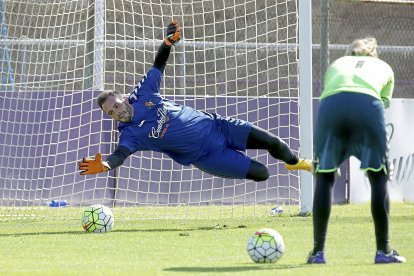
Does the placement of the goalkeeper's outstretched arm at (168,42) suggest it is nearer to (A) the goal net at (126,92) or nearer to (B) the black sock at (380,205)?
(A) the goal net at (126,92)

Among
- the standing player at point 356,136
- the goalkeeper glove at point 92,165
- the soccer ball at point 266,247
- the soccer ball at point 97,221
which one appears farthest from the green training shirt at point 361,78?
the soccer ball at point 97,221

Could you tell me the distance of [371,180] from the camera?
761cm

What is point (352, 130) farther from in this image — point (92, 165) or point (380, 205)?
point (92, 165)

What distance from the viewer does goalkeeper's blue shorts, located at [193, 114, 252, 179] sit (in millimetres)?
11344

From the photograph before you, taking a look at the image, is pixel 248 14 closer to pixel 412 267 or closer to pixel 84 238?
pixel 84 238

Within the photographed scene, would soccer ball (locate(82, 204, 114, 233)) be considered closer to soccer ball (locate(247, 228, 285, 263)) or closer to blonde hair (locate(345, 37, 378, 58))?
soccer ball (locate(247, 228, 285, 263))

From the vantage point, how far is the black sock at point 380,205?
7.56 m

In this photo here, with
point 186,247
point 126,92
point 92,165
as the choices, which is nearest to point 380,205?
point 186,247

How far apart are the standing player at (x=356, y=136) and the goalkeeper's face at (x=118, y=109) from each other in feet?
11.5

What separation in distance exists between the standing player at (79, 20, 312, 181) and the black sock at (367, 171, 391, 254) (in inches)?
147

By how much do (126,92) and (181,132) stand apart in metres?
5.14

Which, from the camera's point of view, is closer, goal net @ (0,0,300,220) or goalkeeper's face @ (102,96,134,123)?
goalkeeper's face @ (102,96,134,123)

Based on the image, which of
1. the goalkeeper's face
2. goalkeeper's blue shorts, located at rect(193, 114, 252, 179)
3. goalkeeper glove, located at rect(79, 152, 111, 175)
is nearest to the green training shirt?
goalkeeper glove, located at rect(79, 152, 111, 175)

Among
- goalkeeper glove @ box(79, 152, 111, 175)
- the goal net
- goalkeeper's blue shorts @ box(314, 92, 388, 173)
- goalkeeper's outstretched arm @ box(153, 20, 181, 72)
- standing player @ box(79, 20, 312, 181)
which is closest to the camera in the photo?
goalkeeper's blue shorts @ box(314, 92, 388, 173)
